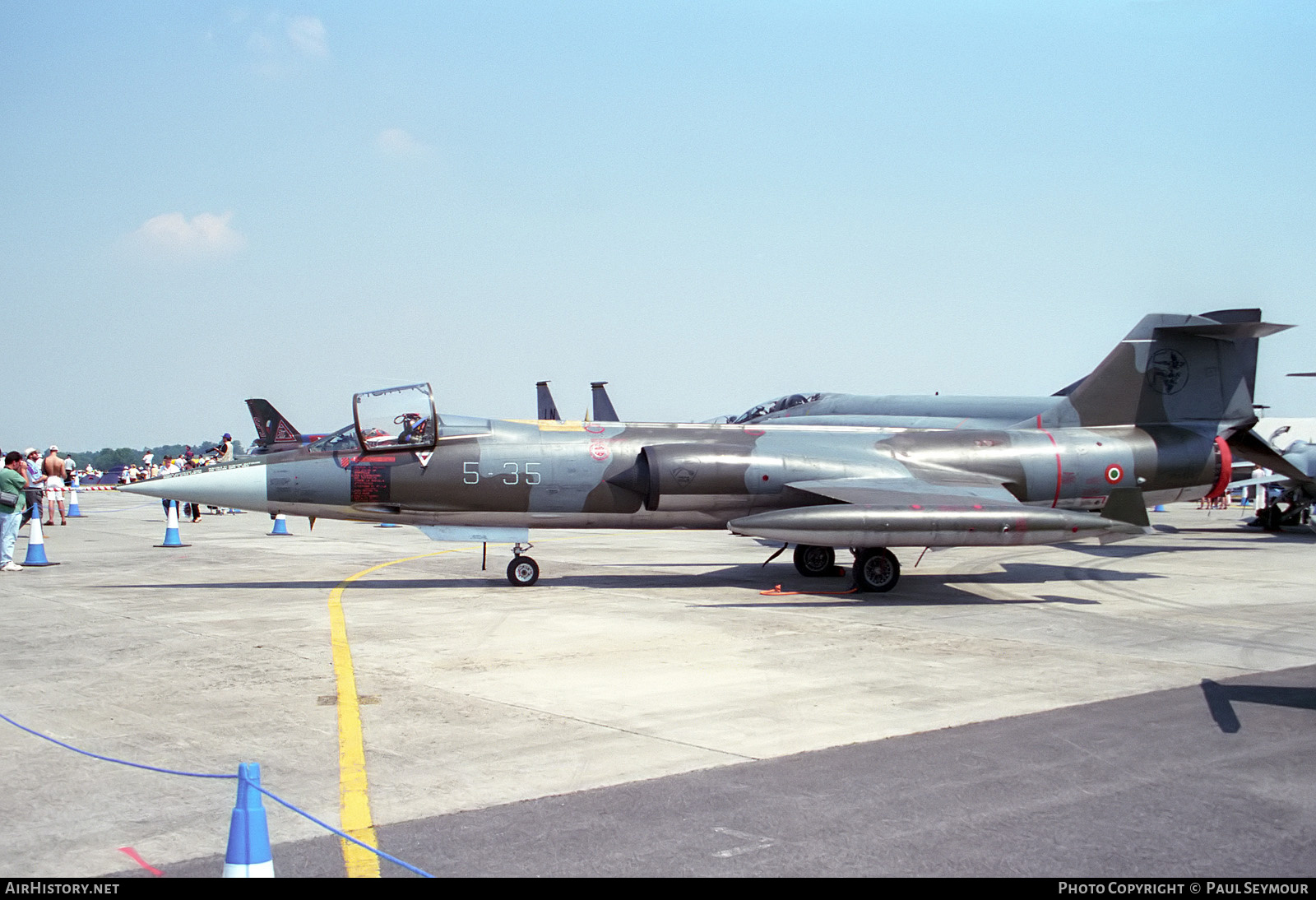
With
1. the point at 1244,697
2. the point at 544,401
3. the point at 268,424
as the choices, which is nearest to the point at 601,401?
the point at 544,401

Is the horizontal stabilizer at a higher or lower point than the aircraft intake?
higher

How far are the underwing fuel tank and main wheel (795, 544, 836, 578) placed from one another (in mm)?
2795

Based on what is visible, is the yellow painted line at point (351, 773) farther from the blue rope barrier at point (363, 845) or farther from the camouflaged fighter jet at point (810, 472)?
the camouflaged fighter jet at point (810, 472)

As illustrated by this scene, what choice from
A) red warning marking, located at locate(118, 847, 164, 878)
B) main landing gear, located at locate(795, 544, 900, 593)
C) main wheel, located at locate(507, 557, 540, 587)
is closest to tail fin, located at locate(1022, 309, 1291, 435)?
main landing gear, located at locate(795, 544, 900, 593)

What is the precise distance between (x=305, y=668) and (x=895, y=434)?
10427mm

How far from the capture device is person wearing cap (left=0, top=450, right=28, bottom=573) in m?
16.9

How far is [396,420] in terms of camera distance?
48.5 feet

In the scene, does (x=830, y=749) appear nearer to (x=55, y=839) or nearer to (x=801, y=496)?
(x=55, y=839)

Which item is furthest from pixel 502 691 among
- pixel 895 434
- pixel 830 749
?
pixel 895 434

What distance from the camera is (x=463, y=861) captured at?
480 cm

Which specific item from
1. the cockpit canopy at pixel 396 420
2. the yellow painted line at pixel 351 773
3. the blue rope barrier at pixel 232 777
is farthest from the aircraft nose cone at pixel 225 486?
the blue rope barrier at pixel 232 777

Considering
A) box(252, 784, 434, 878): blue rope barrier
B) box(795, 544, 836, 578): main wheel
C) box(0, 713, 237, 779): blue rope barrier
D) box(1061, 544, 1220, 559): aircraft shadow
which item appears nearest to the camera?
box(252, 784, 434, 878): blue rope barrier

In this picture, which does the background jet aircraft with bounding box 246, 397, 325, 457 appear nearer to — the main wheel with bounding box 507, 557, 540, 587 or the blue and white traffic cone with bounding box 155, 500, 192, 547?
the blue and white traffic cone with bounding box 155, 500, 192, 547

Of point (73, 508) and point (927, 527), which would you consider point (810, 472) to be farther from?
point (73, 508)
